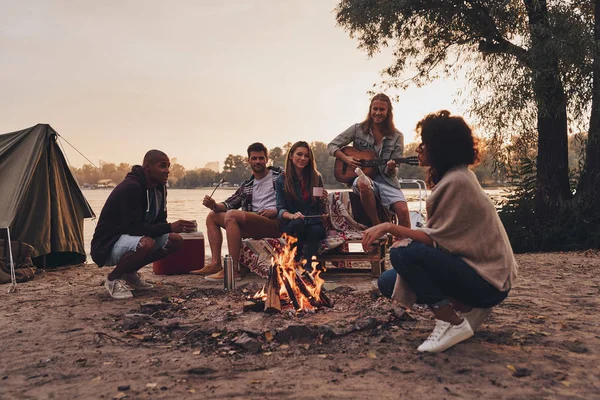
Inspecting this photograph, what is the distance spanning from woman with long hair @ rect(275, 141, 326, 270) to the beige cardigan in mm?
2663

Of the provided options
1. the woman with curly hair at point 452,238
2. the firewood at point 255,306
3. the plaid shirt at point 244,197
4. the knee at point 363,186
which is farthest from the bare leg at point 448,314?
the plaid shirt at point 244,197

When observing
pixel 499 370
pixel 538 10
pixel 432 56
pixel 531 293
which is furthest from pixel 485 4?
pixel 499 370

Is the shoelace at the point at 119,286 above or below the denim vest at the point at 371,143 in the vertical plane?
below

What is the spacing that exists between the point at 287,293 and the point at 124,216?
1.74 meters

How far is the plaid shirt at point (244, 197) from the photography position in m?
6.22

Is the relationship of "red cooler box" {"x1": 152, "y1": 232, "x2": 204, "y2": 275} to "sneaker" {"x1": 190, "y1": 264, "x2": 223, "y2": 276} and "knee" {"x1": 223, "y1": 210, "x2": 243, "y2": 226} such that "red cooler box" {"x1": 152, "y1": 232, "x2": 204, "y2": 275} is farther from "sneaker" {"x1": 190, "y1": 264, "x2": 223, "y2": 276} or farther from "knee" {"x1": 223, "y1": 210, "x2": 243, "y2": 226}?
"knee" {"x1": 223, "y1": 210, "x2": 243, "y2": 226}

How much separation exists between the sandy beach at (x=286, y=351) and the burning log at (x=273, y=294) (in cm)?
9

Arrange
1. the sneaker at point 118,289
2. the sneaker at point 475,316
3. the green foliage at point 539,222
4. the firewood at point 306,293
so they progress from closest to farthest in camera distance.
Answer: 1. the sneaker at point 475,316
2. the firewood at point 306,293
3. the sneaker at point 118,289
4. the green foliage at point 539,222

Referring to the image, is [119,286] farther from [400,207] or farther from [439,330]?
[439,330]

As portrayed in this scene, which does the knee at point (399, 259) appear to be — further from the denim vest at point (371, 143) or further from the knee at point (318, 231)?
the denim vest at point (371, 143)

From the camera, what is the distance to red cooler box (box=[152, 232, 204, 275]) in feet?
20.7

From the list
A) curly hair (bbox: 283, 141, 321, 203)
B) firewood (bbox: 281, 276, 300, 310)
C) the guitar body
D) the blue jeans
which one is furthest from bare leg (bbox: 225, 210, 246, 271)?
the blue jeans

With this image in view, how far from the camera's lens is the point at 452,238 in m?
2.88

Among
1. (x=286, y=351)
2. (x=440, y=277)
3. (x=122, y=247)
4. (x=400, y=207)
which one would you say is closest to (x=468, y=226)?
(x=440, y=277)
